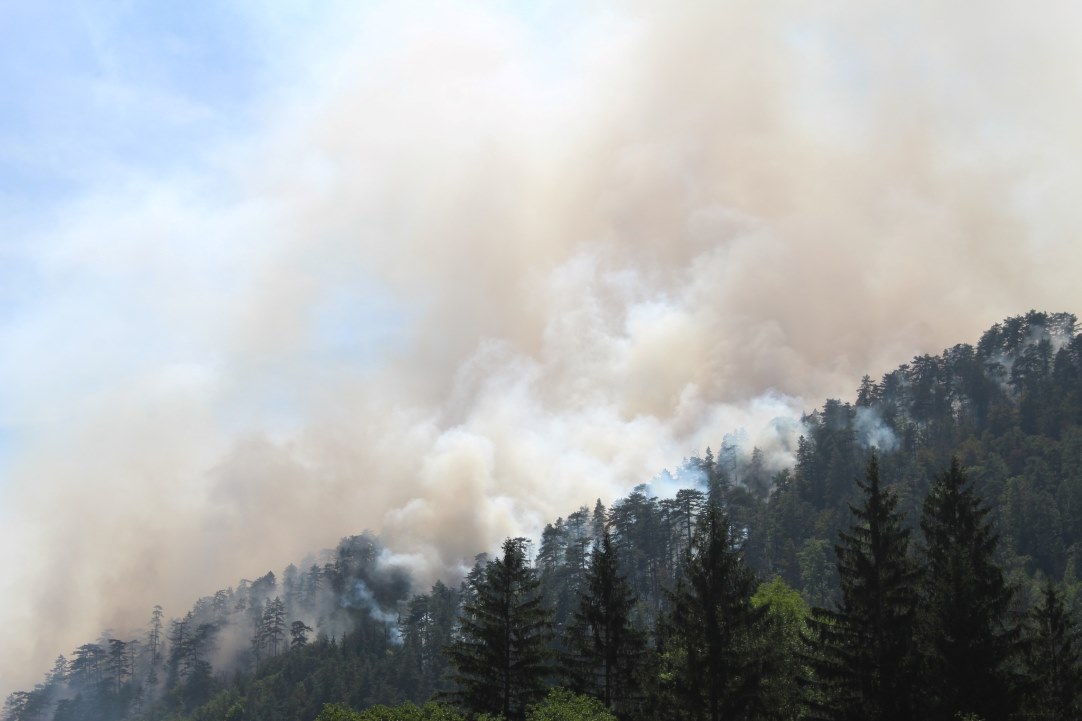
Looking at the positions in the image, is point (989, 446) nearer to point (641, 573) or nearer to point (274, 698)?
point (641, 573)

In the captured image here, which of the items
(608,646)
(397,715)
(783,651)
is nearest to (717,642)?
(783,651)

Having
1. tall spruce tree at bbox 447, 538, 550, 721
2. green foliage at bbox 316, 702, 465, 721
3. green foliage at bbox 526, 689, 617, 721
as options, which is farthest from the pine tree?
green foliage at bbox 316, 702, 465, 721

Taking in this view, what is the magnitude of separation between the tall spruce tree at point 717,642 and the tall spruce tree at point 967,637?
851cm

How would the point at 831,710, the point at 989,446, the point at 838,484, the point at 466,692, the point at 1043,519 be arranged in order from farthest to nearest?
1. the point at 838,484
2. the point at 989,446
3. the point at 1043,519
4. the point at 466,692
5. the point at 831,710

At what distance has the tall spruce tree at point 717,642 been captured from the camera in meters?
46.4

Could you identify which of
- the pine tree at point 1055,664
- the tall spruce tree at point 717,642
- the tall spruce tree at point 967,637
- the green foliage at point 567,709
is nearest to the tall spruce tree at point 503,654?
the green foliage at point 567,709

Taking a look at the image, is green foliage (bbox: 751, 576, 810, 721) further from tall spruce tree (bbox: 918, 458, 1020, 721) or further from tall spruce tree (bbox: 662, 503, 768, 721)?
tall spruce tree (bbox: 918, 458, 1020, 721)

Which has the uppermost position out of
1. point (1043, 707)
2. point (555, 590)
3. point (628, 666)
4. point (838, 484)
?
point (838, 484)

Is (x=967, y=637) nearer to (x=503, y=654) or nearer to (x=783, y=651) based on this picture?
(x=783, y=651)

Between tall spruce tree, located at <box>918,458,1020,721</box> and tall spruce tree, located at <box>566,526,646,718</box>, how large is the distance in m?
21.0

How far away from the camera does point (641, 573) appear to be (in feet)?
630

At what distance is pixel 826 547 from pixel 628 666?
119 m

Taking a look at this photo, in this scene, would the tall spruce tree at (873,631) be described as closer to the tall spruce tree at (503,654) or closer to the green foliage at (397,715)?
the tall spruce tree at (503,654)

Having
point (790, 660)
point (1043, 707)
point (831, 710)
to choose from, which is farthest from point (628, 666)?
point (1043, 707)
